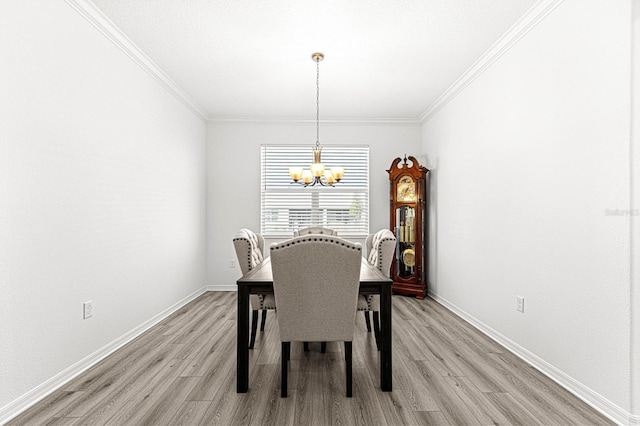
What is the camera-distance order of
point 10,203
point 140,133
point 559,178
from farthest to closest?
point 140,133 → point 559,178 → point 10,203

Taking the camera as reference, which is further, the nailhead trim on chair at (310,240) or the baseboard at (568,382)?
the nailhead trim on chair at (310,240)

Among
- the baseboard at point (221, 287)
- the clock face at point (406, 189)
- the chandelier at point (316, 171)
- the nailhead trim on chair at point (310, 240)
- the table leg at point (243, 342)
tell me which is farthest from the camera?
the baseboard at point (221, 287)

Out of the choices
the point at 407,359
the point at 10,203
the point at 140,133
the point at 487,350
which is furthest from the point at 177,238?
the point at 487,350

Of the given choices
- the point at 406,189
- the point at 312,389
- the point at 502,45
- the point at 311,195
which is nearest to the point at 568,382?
the point at 312,389

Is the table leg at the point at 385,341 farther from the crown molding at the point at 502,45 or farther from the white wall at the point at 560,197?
the crown molding at the point at 502,45

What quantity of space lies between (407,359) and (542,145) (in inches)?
73.0

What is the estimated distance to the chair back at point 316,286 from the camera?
203 centimetres

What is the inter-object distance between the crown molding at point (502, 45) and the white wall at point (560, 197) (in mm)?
51

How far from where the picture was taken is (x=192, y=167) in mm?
4801

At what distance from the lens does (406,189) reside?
5.01m

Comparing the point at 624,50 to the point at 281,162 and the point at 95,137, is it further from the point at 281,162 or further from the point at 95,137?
the point at 281,162

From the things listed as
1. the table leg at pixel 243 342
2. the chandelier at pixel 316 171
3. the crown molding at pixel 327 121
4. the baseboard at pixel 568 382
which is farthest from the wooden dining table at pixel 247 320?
the crown molding at pixel 327 121

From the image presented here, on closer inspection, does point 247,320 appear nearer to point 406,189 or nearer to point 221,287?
point 221,287

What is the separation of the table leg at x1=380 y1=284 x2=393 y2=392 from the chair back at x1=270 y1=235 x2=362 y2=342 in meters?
0.22
